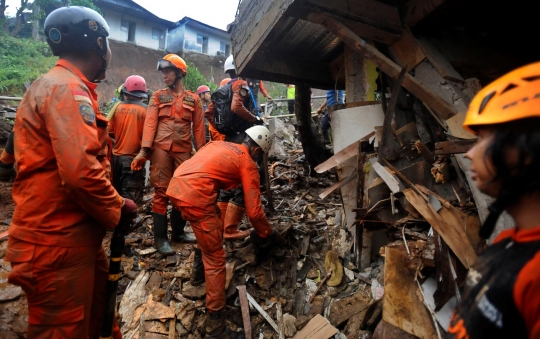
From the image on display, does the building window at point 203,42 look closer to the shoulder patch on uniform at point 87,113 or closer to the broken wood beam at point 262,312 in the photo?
the broken wood beam at point 262,312

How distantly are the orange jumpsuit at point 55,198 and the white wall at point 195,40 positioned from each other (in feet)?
97.1

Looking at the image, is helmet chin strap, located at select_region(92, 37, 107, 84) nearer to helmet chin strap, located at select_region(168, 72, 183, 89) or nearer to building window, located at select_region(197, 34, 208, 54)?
helmet chin strap, located at select_region(168, 72, 183, 89)

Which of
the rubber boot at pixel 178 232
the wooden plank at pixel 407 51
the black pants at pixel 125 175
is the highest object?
the wooden plank at pixel 407 51

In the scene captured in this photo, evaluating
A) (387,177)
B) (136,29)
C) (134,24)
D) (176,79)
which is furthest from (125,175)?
(134,24)

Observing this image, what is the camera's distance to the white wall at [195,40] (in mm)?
29250

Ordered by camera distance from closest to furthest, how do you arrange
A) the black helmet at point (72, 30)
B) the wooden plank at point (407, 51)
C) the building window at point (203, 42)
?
the black helmet at point (72, 30), the wooden plank at point (407, 51), the building window at point (203, 42)

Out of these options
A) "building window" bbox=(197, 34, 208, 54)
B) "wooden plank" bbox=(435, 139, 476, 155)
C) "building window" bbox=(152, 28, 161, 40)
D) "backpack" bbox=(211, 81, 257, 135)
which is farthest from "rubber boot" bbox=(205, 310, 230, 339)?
"building window" bbox=(152, 28, 161, 40)

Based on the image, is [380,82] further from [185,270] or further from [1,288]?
[1,288]

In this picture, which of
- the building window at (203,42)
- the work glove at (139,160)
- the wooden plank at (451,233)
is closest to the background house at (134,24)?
the building window at (203,42)

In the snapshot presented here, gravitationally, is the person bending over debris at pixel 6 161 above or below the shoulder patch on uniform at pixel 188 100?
below

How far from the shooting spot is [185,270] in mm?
4043

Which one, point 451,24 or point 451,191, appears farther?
point 451,24

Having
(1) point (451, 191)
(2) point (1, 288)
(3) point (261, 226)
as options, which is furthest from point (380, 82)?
(2) point (1, 288)

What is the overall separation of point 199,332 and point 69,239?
6.38ft
